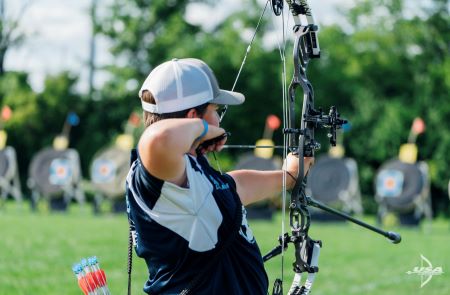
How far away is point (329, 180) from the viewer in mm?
16766

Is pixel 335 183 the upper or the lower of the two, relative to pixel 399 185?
lower

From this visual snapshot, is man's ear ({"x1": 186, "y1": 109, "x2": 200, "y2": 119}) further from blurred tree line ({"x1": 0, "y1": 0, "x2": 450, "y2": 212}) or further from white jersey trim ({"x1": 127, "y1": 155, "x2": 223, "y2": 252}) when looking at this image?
blurred tree line ({"x1": 0, "y1": 0, "x2": 450, "y2": 212})

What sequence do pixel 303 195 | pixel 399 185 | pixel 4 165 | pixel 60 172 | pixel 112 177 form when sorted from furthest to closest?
pixel 4 165 → pixel 60 172 → pixel 112 177 → pixel 399 185 → pixel 303 195

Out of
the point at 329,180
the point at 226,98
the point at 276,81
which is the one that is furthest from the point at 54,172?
the point at 226,98

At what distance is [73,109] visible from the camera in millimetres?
23562

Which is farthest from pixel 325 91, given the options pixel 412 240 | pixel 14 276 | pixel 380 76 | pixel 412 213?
pixel 14 276

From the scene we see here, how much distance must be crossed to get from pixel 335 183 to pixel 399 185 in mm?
1383

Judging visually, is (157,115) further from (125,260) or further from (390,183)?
(390,183)

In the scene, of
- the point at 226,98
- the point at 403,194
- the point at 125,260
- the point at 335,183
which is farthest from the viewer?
the point at 335,183

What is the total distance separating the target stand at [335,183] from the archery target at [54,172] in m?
4.48

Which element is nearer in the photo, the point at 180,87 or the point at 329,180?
the point at 180,87

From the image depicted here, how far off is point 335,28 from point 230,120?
3.81m

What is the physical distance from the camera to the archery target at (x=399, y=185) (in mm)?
15414

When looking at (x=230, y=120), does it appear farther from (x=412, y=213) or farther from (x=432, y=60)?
(x=412, y=213)
